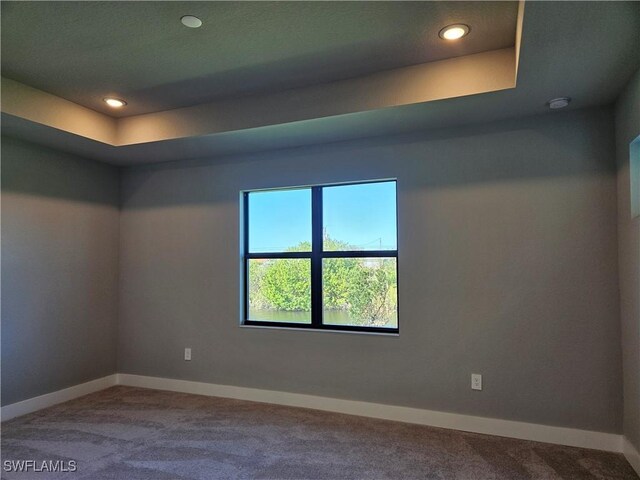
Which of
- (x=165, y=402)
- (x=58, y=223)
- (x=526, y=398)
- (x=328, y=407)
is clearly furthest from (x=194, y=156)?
(x=526, y=398)

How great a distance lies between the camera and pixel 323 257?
3.78 meters

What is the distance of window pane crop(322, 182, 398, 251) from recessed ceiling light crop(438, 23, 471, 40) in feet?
4.34

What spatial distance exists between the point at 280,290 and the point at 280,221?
0.66m

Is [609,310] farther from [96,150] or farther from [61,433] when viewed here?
[96,150]

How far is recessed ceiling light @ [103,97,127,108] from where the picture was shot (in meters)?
3.36

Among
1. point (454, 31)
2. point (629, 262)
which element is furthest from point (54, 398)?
point (629, 262)

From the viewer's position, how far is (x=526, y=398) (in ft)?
9.95

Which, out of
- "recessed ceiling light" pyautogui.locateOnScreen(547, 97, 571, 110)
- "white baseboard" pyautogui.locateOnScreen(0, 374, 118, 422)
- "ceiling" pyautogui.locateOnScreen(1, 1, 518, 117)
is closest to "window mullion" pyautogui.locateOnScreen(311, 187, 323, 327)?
"ceiling" pyautogui.locateOnScreen(1, 1, 518, 117)

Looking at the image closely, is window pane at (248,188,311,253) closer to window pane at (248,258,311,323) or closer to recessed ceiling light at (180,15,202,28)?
window pane at (248,258,311,323)

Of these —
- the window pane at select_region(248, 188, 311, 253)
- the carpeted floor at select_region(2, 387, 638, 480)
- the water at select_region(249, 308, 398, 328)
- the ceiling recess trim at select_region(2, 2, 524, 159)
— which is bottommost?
the carpeted floor at select_region(2, 387, 638, 480)

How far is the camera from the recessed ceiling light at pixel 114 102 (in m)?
3.36

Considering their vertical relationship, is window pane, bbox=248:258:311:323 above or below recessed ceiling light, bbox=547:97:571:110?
below

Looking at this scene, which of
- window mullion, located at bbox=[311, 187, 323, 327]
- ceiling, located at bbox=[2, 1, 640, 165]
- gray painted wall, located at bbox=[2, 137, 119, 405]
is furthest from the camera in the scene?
window mullion, located at bbox=[311, 187, 323, 327]

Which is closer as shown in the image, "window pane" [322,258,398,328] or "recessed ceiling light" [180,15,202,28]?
"recessed ceiling light" [180,15,202,28]
